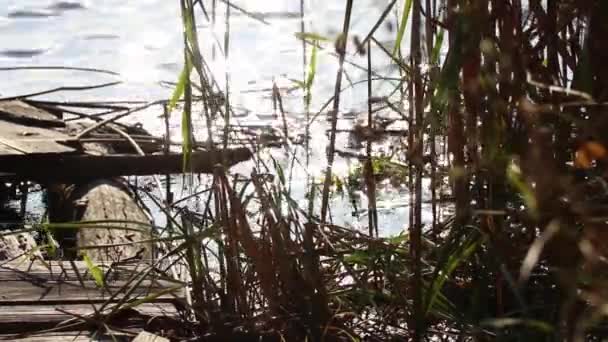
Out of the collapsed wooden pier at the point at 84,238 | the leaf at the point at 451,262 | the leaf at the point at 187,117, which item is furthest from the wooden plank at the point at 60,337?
the leaf at the point at 451,262

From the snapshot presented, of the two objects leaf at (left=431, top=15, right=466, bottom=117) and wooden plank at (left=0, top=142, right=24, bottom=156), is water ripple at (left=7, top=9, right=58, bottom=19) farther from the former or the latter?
leaf at (left=431, top=15, right=466, bottom=117)

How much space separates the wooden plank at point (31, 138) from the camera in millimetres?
5598

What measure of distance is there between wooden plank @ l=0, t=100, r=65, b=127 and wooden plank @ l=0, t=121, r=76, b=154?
77mm

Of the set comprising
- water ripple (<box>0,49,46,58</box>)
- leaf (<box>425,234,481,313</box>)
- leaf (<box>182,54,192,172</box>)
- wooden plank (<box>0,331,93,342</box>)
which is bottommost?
wooden plank (<box>0,331,93,342</box>)

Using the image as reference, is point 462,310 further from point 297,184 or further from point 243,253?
point 297,184

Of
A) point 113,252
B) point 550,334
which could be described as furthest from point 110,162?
point 550,334

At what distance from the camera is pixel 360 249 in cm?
312

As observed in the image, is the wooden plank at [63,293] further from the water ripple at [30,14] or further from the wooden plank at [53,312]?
the water ripple at [30,14]

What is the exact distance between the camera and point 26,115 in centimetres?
621

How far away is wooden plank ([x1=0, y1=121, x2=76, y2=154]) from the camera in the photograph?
5598 mm

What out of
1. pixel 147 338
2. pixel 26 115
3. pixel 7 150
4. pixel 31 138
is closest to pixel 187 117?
pixel 147 338

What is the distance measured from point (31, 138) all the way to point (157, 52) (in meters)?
2.37

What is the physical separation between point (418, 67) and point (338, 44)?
333mm

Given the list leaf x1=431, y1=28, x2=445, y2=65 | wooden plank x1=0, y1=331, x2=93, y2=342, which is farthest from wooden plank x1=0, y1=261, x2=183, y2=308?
leaf x1=431, y1=28, x2=445, y2=65
